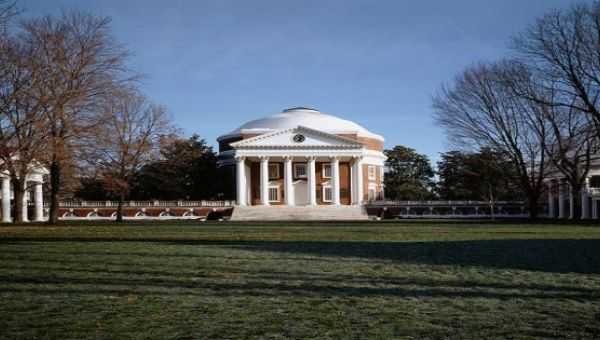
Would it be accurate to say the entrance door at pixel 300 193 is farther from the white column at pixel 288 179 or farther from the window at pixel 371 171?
the window at pixel 371 171

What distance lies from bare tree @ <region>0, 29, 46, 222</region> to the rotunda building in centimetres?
4010

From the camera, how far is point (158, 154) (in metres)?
52.4

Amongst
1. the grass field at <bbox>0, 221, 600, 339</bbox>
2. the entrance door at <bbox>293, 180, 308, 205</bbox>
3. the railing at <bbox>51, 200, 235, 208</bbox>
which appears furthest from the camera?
the entrance door at <bbox>293, 180, 308, 205</bbox>

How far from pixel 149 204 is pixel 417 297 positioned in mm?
63916

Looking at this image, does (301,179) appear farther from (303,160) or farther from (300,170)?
(303,160)

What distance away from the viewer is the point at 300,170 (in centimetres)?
7338

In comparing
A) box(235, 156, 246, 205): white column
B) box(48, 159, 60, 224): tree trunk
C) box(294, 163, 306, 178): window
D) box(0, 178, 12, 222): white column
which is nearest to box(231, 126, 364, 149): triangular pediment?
box(235, 156, 246, 205): white column

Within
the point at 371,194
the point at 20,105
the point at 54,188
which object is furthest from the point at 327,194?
the point at 20,105

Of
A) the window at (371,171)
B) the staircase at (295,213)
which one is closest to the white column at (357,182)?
the staircase at (295,213)

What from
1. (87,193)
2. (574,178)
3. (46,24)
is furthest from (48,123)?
(87,193)

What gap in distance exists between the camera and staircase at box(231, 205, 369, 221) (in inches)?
2351

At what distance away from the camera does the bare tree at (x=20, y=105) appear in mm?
22328

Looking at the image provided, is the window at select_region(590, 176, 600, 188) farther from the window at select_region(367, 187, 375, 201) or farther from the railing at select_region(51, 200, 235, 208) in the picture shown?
the railing at select_region(51, 200, 235, 208)

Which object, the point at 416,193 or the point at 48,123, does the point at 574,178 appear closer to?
the point at 48,123
